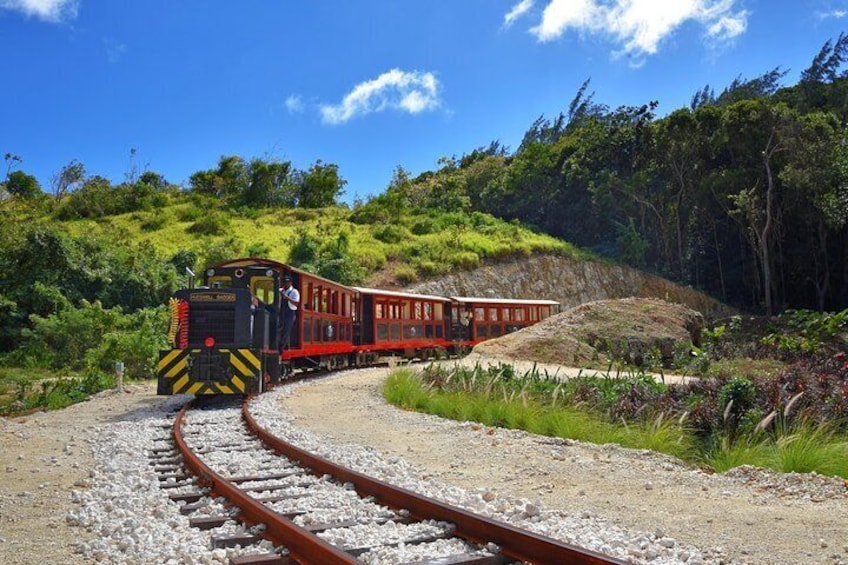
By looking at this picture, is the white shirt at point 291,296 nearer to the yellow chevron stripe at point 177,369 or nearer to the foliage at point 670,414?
the yellow chevron stripe at point 177,369

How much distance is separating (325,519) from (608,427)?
513 centimetres

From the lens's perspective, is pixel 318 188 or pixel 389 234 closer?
pixel 389 234

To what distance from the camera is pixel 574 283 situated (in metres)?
44.3

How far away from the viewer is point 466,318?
1155 inches

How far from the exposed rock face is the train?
17.3 meters

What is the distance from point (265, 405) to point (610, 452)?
6433 mm

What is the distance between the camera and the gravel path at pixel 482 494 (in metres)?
4.38

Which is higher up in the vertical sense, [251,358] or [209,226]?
[209,226]

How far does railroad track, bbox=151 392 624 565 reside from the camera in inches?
156

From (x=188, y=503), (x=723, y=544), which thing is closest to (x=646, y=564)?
(x=723, y=544)

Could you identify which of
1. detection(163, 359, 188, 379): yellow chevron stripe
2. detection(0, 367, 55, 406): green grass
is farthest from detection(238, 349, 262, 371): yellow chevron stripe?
detection(0, 367, 55, 406): green grass

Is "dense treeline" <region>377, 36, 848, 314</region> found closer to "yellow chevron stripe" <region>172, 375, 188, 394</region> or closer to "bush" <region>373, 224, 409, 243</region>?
"bush" <region>373, 224, 409, 243</region>

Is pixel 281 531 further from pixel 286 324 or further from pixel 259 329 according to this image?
pixel 286 324

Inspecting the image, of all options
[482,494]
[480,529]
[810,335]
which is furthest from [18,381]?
[810,335]
